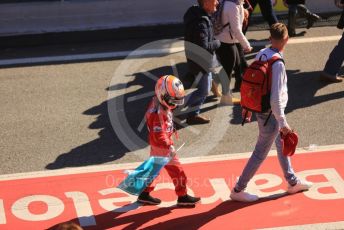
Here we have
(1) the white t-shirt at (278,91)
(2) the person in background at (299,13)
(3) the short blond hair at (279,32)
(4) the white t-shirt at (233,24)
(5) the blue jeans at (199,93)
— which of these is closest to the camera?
(1) the white t-shirt at (278,91)

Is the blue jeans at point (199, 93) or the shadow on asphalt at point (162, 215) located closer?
the shadow on asphalt at point (162, 215)

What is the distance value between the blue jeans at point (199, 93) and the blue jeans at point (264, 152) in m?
2.35

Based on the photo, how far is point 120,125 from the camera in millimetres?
10258

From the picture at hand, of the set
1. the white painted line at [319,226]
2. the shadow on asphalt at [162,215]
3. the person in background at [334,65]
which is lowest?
the white painted line at [319,226]

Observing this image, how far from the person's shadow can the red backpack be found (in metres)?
2.42

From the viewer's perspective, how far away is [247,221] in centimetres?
773

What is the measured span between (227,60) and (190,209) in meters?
3.35

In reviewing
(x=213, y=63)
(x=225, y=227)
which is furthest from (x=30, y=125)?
(x=225, y=227)

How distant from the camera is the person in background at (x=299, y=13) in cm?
1352

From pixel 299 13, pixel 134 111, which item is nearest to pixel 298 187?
pixel 134 111

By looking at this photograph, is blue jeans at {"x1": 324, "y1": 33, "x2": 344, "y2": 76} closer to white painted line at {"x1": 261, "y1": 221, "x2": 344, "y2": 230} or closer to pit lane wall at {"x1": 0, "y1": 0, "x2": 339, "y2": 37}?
pit lane wall at {"x1": 0, "y1": 0, "x2": 339, "y2": 37}

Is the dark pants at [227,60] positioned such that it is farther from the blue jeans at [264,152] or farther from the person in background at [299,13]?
the person in background at [299,13]

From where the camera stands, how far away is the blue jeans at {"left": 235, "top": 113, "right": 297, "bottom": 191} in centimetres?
772

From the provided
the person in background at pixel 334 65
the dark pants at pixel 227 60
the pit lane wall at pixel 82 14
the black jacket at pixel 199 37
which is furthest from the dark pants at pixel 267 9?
the black jacket at pixel 199 37
